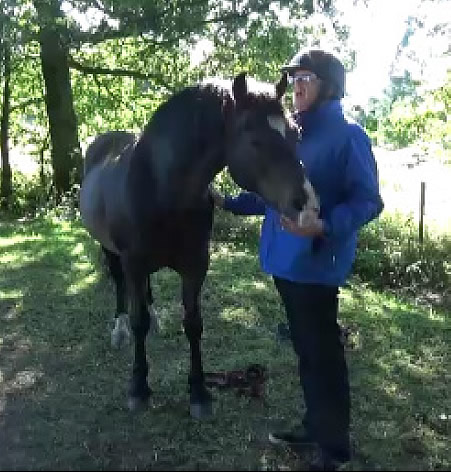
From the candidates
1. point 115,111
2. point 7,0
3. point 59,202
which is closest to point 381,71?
point 115,111

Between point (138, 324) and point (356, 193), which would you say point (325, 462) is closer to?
point (356, 193)

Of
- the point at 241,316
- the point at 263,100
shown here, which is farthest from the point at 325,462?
the point at 241,316

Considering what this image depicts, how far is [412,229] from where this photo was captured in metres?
10.2

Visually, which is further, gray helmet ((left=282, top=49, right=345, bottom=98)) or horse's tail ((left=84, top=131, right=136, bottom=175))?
horse's tail ((left=84, top=131, right=136, bottom=175))

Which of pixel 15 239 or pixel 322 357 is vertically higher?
pixel 322 357

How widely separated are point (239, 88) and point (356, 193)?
75cm

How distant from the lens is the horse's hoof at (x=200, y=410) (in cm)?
380

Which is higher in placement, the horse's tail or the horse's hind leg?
the horse's tail

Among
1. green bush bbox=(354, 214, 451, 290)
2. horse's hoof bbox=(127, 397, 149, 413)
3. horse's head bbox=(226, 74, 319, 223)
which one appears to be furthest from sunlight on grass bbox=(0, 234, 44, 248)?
horse's head bbox=(226, 74, 319, 223)

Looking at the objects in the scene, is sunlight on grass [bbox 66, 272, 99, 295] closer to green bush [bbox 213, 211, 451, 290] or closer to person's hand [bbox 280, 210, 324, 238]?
green bush [bbox 213, 211, 451, 290]

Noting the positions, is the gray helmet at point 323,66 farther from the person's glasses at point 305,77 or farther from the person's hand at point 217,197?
the person's hand at point 217,197

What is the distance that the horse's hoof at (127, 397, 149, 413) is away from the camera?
3.91 meters

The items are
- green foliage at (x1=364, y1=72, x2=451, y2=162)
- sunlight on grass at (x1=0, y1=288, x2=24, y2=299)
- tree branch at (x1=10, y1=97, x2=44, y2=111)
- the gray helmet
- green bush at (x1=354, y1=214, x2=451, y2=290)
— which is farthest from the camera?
tree branch at (x1=10, y1=97, x2=44, y2=111)

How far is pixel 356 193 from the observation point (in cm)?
276
